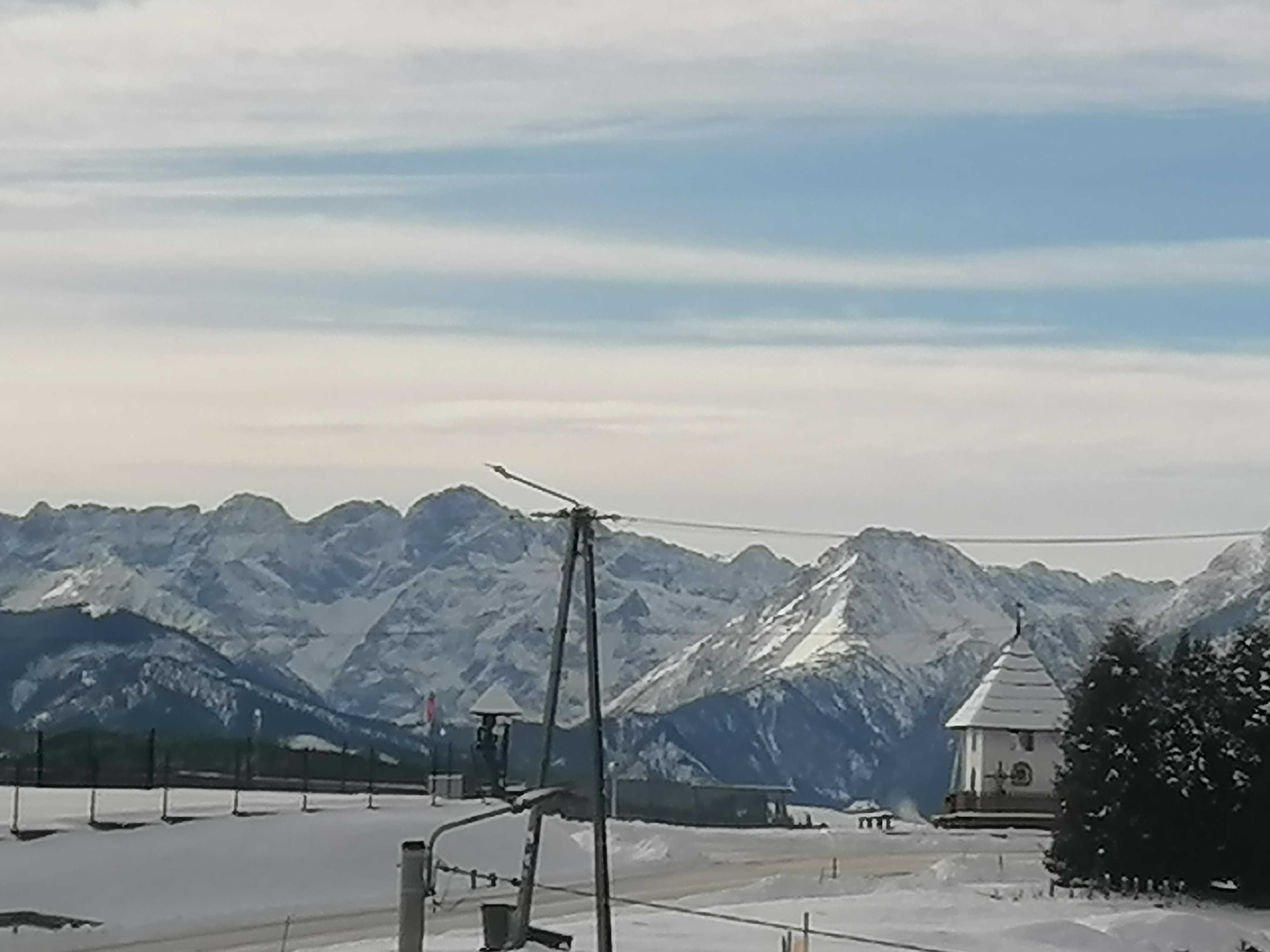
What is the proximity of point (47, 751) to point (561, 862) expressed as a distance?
30562 millimetres

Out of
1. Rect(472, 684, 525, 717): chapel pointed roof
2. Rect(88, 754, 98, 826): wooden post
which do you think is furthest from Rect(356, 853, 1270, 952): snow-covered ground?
Rect(472, 684, 525, 717): chapel pointed roof

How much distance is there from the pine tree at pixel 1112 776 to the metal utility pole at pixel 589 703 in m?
21.1

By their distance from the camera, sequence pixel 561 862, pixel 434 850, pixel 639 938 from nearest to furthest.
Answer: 1. pixel 639 938
2. pixel 434 850
3. pixel 561 862

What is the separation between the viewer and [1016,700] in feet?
304

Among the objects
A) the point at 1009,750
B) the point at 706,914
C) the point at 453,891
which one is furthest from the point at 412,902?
the point at 1009,750

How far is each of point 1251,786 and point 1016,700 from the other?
34923 millimetres

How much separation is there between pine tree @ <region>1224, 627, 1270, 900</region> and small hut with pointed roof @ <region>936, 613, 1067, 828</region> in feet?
99.7

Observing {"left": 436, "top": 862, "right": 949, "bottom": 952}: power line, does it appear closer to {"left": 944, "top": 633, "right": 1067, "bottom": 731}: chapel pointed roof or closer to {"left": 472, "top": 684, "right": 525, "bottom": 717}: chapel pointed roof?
{"left": 472, "top": 684, "right": 525, "bottom": 717}: chapel pointed roof

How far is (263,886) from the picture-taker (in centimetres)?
5375

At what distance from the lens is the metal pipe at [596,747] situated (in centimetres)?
3741

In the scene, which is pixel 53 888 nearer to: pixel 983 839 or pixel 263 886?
pixel 263 886

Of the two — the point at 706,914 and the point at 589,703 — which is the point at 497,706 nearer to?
the point at 706,914

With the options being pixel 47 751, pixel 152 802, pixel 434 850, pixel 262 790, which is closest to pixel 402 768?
pixel 47 751

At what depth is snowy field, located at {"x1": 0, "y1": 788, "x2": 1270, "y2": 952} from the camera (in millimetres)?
45781
